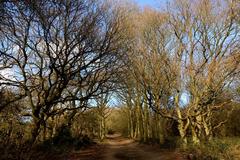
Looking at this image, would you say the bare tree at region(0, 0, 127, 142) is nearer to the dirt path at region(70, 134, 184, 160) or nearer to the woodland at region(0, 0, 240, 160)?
the woodland at region(0, 0, 240, 160)

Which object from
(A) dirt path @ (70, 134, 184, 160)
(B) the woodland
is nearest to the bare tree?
(B) the woodland

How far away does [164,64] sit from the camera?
2589 cm

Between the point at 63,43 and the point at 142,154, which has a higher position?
the point at 63,43

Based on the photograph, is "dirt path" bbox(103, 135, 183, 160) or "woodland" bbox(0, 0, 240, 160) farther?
"dirt path" bbox(103, 135, 183, 160)

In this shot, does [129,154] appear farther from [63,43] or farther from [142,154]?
[63,43]

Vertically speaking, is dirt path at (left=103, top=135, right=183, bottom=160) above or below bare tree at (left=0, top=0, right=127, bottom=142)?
below

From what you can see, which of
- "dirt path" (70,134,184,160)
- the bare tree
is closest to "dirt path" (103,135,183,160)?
"dirt path" (70,134,184,160)

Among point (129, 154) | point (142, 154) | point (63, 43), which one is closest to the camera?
point (63, 43)

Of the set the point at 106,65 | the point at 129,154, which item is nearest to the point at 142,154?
the point at 129,154

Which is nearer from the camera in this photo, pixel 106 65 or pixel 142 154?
pixel 106 65

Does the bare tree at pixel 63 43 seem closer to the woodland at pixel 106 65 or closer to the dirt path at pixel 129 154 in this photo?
the woodland at pixel 106 65

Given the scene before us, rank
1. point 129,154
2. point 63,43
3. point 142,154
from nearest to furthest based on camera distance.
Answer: point 63,43, point 142,154, point 129,154

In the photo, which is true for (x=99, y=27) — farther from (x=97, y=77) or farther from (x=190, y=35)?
(x=190, y=35)

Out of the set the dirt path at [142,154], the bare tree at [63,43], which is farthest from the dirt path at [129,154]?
the bare tree at [63,43]
